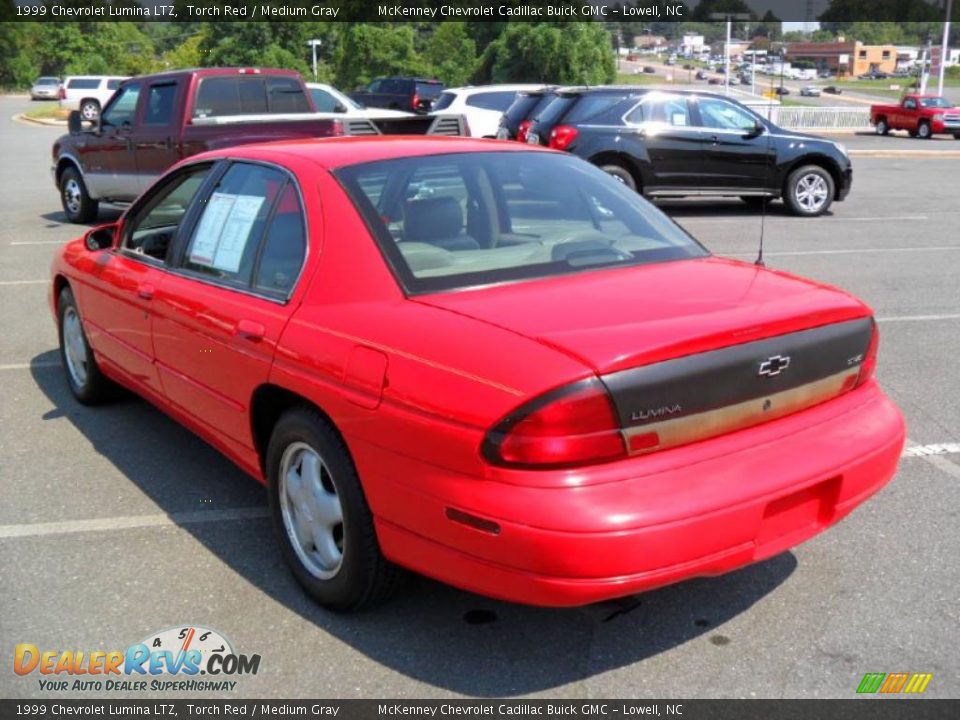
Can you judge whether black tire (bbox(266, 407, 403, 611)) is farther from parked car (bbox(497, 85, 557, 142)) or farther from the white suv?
the white suv

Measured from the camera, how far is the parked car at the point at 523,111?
1502 centimetres

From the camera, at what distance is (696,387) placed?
2.94 meters

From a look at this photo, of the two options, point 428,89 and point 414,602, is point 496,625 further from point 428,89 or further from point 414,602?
point 428,89

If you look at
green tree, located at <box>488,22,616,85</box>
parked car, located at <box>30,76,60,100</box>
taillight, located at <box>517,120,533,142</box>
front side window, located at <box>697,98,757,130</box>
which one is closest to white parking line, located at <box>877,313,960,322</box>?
front side window, located at <box>697,98,757,130</box>

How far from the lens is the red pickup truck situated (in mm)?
33781

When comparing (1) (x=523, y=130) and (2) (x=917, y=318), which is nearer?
(2) (x=917, y=318)

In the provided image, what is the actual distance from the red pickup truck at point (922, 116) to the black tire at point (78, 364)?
3367cm

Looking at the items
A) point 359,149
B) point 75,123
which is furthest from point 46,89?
point 359,149

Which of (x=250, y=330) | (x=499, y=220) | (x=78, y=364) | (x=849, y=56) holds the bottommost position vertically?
(x=78, y=364)

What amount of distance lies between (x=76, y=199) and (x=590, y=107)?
704 cm

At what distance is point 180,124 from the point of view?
1195cm
